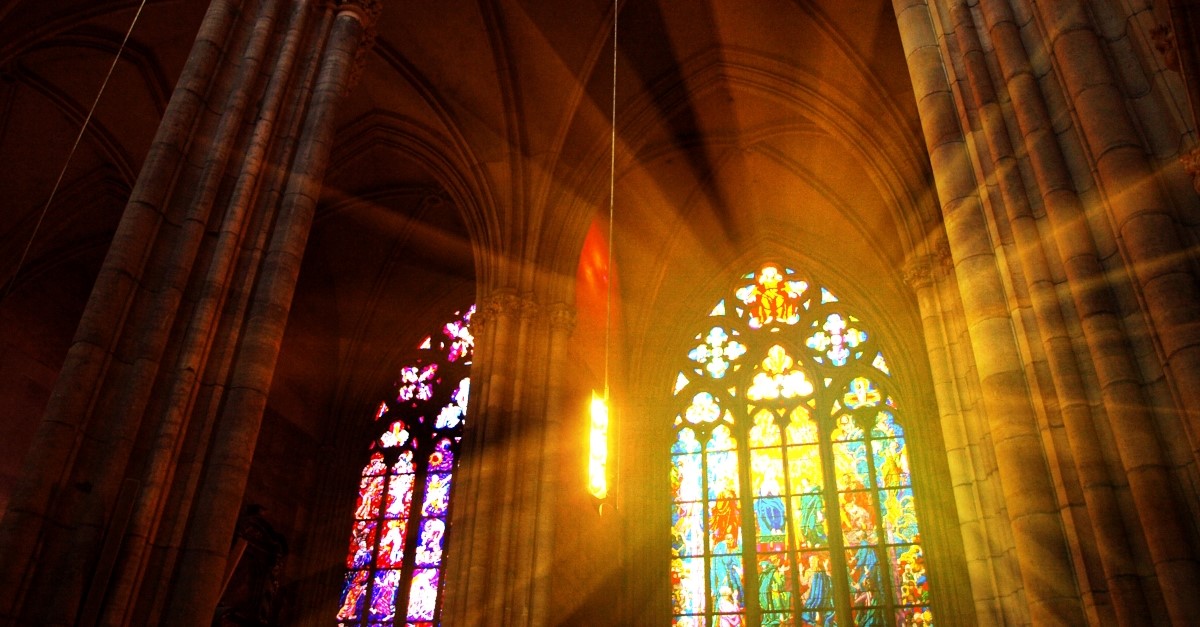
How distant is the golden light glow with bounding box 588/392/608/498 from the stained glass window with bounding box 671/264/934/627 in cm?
168

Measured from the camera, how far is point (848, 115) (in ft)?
44.1

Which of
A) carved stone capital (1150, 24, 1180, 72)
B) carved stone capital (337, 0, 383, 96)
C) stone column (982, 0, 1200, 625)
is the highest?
carved stone capital (337, 0, 383, 96)

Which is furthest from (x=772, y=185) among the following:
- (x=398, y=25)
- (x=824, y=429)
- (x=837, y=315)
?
(x=398, y=25)

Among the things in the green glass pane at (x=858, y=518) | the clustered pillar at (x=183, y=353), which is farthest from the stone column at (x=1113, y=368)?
the green glass pane at (x=858, y=518)

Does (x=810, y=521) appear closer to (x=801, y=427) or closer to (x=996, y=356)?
(x=801, y=427)

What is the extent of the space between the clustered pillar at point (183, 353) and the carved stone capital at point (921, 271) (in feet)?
26.0

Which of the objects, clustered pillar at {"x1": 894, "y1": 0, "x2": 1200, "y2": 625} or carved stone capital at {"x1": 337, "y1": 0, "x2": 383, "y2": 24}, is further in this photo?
carved stone capital at {"x1": 337, "y1": 0, "x2": 383, "y2": 24}

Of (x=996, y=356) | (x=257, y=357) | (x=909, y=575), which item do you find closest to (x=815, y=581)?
(x=909, y=575)

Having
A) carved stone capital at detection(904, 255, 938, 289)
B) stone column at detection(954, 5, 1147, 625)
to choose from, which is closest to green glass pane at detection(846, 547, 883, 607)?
carved stone capital at detection(904, 255, 938, 289)

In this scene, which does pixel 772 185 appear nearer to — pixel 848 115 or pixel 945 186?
pixel 848 115

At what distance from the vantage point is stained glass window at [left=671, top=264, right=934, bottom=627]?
13969mm

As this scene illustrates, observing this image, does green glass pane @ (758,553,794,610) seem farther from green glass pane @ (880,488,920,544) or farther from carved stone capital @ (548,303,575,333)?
carved stone capital @ (548,303,575,333)

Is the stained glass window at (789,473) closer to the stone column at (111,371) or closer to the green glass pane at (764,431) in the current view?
the green glass pane at (764,431)

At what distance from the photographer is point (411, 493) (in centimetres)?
1594
